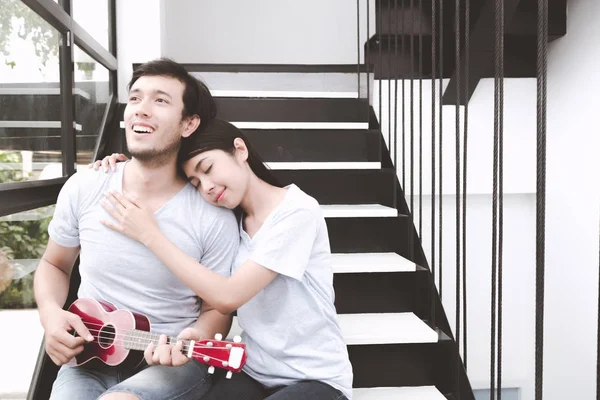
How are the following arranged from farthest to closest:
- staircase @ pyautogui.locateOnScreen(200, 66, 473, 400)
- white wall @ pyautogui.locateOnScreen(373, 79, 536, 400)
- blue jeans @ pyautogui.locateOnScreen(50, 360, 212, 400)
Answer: white wall @ pyautogui.locateOnScreen(373, 79, 536, 400)
staircase @ pyautogui.locateOnScreen(200, 66, 473, 400)
blue jeans @ pyautogui.locateOnScreen(50, 360, 212, 400)

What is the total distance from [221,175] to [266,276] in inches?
10.8

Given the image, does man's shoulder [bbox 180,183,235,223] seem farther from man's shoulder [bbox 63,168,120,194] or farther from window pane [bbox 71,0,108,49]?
window pane [bbox 71,0,108,49]

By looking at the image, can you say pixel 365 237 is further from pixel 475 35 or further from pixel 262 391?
pixel 475 35

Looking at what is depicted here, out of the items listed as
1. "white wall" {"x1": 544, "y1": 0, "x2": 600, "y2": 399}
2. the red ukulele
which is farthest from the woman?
"white wall" {"x1": 544, "y1": 0, "x2": 600, "y2": 399}

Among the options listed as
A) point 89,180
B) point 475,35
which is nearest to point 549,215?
point 475,35

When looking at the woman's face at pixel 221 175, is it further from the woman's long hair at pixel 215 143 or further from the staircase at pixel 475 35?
the staircase at pixel 475 35

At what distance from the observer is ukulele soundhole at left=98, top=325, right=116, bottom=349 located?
1285mm

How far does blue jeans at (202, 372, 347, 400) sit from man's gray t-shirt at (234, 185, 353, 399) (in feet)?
0.05

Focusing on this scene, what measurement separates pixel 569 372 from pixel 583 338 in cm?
25

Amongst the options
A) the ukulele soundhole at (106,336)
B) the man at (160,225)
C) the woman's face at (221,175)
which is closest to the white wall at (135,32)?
the man at (160,225)

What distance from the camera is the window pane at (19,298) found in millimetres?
1428

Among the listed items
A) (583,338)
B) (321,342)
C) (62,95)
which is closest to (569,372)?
(583,338)

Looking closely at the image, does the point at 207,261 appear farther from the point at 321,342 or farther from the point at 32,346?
the point at 32,346

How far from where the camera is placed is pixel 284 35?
4.30m
